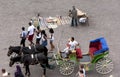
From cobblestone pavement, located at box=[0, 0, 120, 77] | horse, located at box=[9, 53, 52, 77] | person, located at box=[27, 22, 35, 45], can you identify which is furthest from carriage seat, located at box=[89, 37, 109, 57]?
person, located at box=[27, 22, 35, 45]

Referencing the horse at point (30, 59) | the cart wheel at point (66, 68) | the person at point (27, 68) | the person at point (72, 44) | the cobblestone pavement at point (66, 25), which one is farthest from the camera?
the cobblestone pavement at point (66, 25)

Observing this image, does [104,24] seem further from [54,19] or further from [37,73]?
[37,73]

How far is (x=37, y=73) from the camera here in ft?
49.9

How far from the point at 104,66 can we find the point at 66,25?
15.9 ft

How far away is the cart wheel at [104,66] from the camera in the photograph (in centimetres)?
1454

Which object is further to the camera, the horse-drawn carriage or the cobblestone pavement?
the cobblestone pavement

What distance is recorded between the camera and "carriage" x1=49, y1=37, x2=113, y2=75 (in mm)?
14407

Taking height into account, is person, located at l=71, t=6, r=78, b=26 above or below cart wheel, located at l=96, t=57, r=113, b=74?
above

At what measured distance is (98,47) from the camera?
15070 millimetres

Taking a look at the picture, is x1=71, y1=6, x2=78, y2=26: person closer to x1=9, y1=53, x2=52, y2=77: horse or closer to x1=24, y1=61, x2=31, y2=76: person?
x1=9, y1=53, x2=52, y2=77: horse

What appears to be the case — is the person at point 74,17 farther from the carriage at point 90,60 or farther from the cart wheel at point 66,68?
the cart wheel at point 66,68

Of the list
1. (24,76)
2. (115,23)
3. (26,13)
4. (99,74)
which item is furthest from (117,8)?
(24,76)

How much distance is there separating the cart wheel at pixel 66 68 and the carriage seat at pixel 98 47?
99cm

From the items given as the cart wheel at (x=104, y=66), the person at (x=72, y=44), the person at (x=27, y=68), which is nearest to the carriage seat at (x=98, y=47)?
the cart wheel at (x=104, y=66)
